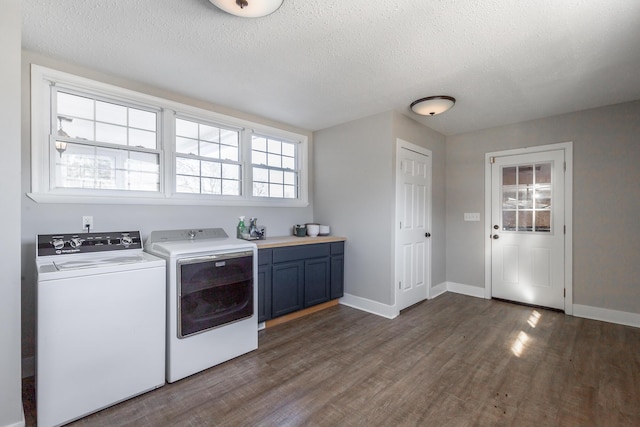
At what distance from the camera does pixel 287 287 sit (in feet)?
10.4

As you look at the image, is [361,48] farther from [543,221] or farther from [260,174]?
[543,221]

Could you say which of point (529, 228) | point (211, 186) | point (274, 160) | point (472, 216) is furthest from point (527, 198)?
point (211, 186)

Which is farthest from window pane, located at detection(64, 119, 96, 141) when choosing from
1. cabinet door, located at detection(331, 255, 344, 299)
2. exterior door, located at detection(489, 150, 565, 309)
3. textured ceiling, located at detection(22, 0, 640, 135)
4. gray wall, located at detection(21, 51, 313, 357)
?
exterior door, located at detection(489, 150, 565, 309)

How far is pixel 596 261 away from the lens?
3.29m

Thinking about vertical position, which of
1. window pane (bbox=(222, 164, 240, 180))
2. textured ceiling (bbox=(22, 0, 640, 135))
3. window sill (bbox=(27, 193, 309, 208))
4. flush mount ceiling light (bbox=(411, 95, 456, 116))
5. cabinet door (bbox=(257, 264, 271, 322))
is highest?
textured ceiling (bbox=(22, 0, 640, 135))

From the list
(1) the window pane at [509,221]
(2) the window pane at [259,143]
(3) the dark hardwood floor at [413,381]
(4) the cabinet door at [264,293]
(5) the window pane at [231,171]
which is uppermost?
(2) the window pane at [259,143]

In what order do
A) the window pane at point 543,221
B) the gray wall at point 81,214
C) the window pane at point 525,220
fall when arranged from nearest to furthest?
the gray wall at point 81,214
the window pane at point 543,221
the window pane at point 525,220

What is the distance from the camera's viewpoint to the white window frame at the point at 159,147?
7.30 feet

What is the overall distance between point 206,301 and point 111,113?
6.37 ft

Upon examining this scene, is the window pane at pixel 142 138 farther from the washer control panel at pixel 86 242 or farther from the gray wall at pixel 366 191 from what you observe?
the gray wall at pixel 366 191

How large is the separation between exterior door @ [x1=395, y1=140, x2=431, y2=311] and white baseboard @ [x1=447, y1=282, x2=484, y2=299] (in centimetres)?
67

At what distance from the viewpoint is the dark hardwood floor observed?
174 centimetres

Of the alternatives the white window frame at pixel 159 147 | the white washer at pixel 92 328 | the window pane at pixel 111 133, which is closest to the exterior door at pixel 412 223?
the white window frame at pixel 159 147

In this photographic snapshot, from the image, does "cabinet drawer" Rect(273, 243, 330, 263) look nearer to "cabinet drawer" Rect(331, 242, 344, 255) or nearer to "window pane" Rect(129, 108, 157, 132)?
"cabinet drawer" Rect(331, 242, 344, 255)
